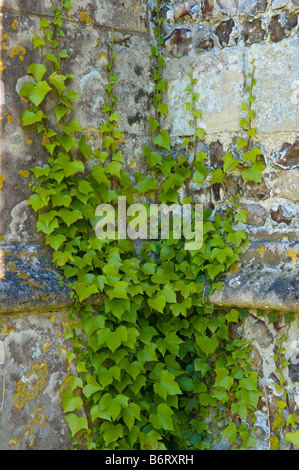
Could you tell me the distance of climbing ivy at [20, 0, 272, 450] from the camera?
2100 mm

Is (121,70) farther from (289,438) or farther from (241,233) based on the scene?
(289,438)

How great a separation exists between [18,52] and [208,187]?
1013 mm

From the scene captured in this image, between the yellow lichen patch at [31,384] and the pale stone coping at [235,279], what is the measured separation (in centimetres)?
25

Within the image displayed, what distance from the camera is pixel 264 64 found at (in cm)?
212

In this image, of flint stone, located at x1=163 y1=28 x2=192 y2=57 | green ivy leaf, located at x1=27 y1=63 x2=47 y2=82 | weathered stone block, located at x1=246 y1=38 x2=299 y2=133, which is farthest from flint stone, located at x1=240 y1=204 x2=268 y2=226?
green ivy leaf, located at x1=27 y1=63 x2=47 y2=82

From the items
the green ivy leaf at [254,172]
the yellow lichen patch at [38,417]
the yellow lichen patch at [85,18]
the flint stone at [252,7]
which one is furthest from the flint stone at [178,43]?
the yellow lichen patch at [38,417]

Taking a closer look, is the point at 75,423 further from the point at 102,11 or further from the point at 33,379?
the point at 102,11

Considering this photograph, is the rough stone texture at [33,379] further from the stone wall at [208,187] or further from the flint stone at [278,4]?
the flint stone at [278,4]

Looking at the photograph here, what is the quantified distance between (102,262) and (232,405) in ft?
2.70

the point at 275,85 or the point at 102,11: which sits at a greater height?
the point at 102,11

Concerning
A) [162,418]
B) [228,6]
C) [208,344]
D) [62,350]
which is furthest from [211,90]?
[162,418]

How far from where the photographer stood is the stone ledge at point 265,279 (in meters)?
1.93

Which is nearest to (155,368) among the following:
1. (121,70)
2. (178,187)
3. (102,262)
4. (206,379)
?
(206,379)

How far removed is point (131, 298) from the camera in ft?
7.23
